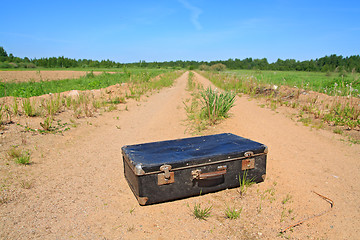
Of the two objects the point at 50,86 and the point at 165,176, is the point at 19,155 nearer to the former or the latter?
the point at 165,176

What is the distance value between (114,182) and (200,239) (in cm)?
158

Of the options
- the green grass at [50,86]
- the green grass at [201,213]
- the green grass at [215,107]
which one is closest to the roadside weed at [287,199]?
the green grass at [201,213]

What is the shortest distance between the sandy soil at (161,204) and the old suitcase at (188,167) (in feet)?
0.49

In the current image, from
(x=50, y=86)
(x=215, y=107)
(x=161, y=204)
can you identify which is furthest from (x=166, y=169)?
(x=50, y=86)

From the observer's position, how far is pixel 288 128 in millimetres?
5812

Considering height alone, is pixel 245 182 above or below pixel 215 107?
below

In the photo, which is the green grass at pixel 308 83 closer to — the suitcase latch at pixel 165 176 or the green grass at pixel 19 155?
the suitcase latch at pixel 165 176

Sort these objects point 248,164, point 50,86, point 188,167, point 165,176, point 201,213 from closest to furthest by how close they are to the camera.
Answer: point 201,213, point 165,176, point 188,167, point 248,164, point 50,86

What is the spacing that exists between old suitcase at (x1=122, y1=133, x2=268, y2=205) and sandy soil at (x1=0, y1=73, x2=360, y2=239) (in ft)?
0.49

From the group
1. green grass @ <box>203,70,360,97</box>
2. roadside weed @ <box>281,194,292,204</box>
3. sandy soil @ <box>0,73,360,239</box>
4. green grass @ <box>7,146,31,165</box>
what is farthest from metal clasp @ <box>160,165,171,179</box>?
green grass @ <box>203,70,360,97</box>

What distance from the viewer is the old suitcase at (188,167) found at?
2.57m

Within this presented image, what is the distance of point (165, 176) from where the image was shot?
8.39 feet

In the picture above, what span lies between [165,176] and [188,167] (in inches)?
11.4

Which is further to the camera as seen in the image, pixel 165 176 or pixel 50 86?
pixel 50 86
